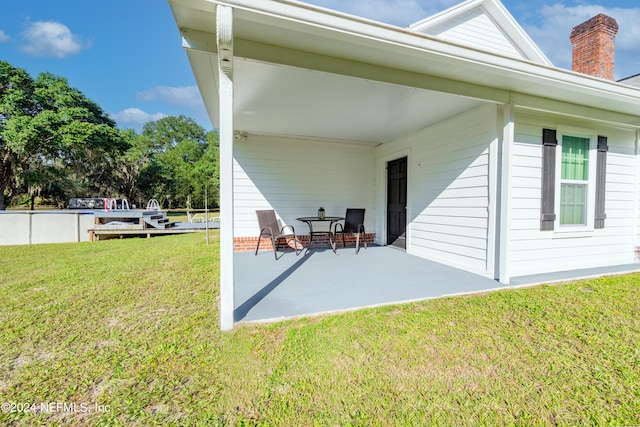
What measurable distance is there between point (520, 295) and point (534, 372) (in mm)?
1564

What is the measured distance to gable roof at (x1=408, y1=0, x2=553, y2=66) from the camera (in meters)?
4.75

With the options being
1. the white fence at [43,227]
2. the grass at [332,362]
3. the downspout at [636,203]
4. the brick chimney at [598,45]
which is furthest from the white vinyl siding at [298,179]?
the white fence at [43,227]

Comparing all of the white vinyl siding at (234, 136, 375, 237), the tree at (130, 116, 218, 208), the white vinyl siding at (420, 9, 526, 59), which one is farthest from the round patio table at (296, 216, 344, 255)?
the tree at (130, 116, 218, 208)

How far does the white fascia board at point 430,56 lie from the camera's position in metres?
2.04

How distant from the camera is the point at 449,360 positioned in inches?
73.2

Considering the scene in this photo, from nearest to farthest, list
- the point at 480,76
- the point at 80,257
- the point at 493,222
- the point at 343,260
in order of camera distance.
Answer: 1. the point at 480,76
2. the point at 493,222
3. the point at 343,260
4. the point at 80,257

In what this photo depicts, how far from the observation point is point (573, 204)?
412 cm

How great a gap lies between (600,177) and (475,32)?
331 cm

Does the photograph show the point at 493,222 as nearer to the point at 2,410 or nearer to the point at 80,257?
the point at 2,410

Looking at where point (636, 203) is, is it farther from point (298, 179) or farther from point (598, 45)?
point (298, 179)

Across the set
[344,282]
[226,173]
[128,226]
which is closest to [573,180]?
[344,282]

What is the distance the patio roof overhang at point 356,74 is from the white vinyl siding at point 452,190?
1.13ft

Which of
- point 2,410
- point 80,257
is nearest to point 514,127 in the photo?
point 2,410

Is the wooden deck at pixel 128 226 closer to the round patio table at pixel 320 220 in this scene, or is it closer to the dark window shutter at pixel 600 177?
the round patio table at pixel 320 220
